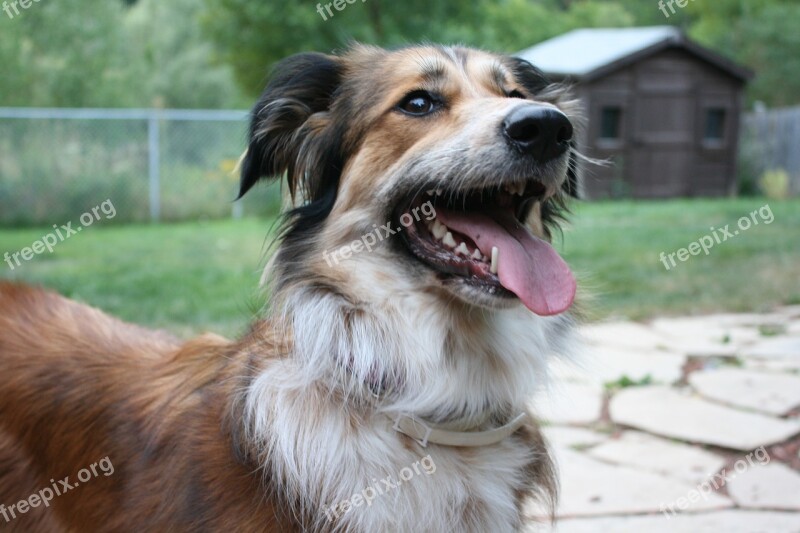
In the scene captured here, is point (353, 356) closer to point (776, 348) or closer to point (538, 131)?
point (538, 131)

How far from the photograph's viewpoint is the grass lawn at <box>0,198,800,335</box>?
645 cm

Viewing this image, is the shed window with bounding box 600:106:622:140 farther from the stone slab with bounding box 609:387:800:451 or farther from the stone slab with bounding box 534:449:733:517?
the stone slab with bounding box 534:449:733:517

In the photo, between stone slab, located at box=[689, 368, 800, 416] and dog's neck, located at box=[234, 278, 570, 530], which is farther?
stone slab, located at box=[689, 368, 800, 416]

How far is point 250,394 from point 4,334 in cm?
103

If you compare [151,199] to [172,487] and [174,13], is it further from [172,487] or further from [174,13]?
[174,13]

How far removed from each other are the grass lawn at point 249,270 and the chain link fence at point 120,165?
1.10 meters

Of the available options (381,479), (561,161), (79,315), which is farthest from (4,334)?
(561,161)

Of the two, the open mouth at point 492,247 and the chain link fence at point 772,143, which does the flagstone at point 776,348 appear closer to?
the open mouth at point 492,247

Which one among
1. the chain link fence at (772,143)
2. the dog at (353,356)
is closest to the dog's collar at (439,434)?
the dog at (353,356)

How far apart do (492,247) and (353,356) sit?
512 mm

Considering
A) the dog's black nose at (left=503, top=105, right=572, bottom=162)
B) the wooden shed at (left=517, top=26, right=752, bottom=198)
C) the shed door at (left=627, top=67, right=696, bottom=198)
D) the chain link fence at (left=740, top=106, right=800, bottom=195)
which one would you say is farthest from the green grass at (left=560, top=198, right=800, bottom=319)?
the chain link fence at (left=740, top=106, right=800, bottom=195)

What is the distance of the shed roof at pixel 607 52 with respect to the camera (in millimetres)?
19797

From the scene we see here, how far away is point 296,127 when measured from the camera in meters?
2.73

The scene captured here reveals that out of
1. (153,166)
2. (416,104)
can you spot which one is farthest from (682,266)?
(153,166)
